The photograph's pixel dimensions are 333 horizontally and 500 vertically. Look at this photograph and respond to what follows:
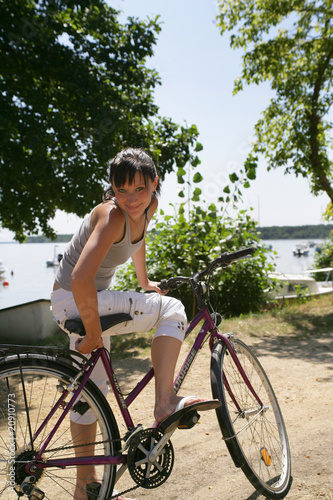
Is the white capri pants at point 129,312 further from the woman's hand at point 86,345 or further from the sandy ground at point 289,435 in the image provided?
the sandy ground at point 289,435

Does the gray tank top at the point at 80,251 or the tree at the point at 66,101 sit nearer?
the gray tank top at the point at 80,251

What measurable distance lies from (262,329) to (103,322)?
5.50 metres

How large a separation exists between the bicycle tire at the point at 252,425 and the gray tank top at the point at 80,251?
0.71m

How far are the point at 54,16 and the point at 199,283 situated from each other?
23.6 ft

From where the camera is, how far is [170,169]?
30.5 feet

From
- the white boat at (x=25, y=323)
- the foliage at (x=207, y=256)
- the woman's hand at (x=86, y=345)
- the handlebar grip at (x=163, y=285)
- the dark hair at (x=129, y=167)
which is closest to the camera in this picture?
the woman's hand at (x=86, y=345)

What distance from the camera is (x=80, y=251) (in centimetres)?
237

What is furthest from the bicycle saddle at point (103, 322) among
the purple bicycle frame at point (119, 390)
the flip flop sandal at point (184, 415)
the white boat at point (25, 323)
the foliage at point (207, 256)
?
the foliage at point (207, 256)

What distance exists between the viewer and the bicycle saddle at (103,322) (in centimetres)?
208

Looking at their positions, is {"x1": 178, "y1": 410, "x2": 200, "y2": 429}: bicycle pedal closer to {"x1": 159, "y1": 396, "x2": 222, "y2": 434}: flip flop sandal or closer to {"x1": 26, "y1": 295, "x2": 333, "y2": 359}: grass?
{"x1": 159, "y1": 396, "x2": 222, "y2": 434}: flip flop sandal

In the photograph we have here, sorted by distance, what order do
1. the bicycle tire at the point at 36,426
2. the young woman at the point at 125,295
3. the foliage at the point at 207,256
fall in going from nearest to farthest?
the bicycle tire at the point at 36,426
the young woman at the point at 125,295
the foliage at the point at 207,256

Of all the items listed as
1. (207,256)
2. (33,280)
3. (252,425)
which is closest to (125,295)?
(252,425)

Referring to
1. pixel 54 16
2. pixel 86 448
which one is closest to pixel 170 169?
pixel 54 16

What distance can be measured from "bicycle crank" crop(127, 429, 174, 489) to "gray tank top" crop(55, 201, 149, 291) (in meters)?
0.78
